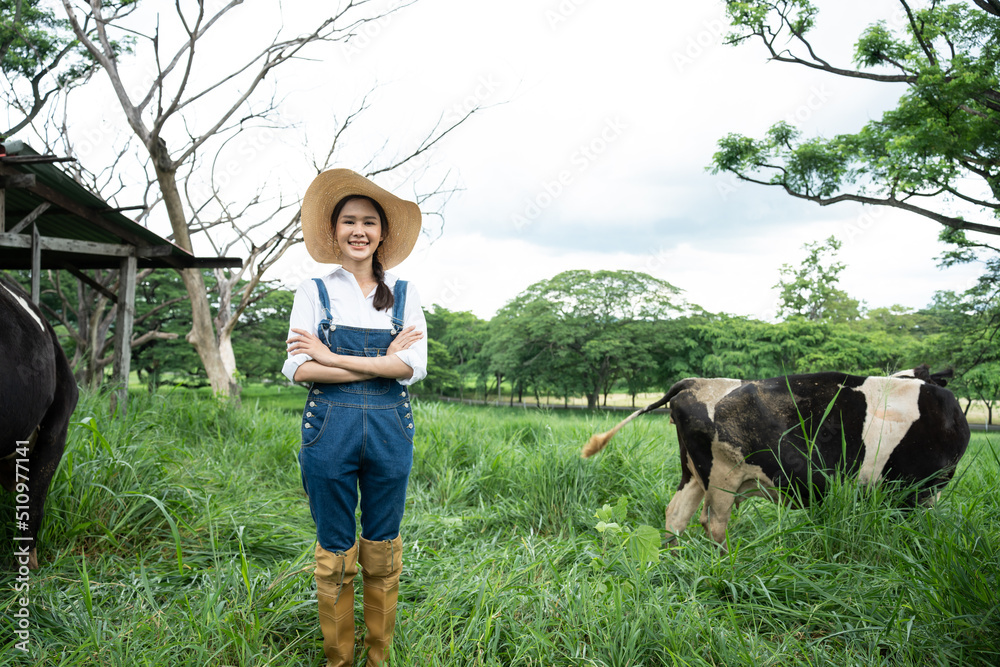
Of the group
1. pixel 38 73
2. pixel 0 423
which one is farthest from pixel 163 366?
pixel 0 423

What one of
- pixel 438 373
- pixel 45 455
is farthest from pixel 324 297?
pixel 438 373

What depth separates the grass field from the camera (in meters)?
2.16

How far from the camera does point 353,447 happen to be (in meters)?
2.05

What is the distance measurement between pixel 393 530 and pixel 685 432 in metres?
1.81

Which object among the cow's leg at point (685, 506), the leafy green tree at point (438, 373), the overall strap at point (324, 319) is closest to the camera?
the overall strap at point (324, 319)

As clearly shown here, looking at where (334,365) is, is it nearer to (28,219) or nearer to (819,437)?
Answer: (819,437)

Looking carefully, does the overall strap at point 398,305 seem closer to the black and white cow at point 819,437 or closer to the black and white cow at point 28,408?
the black and white cow at point 28,408

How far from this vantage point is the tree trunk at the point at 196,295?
9.69 meters

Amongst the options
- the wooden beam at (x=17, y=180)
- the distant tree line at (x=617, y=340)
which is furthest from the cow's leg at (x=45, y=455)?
the distant tree line at (x=617, y=340)

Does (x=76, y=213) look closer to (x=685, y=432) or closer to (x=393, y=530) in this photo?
(x=393, y=530)

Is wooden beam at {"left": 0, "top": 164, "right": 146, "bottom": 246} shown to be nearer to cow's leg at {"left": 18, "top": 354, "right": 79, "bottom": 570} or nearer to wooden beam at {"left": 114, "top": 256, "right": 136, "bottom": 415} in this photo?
wooden beam at {"left": 114, "top": 256, "right": 136, "bottom": 415}

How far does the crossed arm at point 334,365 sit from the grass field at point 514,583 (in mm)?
937

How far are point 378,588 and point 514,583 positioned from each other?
87 cm

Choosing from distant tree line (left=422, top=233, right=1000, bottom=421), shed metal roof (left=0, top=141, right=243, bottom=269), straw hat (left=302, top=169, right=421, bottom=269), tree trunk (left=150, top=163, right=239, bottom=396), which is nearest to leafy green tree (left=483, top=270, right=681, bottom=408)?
distant tree line (left=422, top=233, right=1000, bottom=421)
